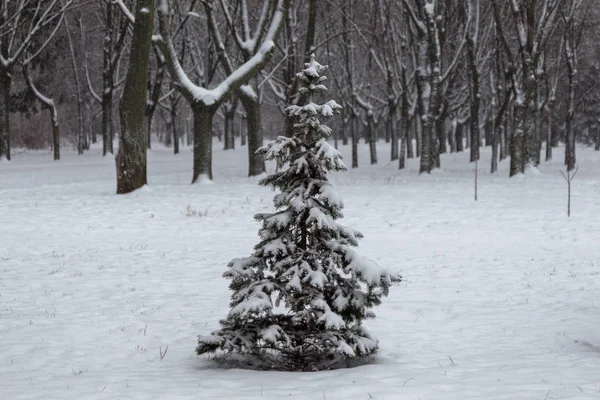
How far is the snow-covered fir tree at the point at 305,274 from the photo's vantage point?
5.57 meters

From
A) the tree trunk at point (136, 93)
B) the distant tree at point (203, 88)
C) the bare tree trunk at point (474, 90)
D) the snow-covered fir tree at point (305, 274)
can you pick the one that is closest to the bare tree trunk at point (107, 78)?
the distant tree at point (203, 88)

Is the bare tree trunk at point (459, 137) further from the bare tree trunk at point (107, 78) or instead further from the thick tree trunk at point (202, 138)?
the thick tree trunk at point (202, 138)

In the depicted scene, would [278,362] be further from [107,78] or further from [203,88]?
[107,78]

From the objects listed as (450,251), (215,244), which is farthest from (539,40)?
(215,244)

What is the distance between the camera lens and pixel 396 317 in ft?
25.1

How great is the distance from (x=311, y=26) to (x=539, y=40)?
321 inches

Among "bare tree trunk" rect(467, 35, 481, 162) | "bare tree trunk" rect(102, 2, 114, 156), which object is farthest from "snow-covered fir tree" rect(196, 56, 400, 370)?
"bare tree trunk" rect(102, 2, 114, 156)

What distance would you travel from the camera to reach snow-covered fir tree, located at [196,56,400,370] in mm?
5566

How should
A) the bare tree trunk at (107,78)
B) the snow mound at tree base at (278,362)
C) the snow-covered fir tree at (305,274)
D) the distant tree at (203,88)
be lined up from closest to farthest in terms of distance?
the snow-covered fir tree at (305,274), the snow mound at tree base at (278,362), the distant tree at (203,88), the bare tree trunk at (107,78)

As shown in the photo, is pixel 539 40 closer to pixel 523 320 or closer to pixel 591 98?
pixel 523 320

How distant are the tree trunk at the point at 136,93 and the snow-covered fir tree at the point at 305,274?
12120 millimetres

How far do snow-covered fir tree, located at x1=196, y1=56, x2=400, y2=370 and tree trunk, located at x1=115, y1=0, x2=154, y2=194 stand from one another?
477 inches

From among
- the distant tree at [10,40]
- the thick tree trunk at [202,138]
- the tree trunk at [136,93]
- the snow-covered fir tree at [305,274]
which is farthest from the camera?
the distant tree at [10,40]

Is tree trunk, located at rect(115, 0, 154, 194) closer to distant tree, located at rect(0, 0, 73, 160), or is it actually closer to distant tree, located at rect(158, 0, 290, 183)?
distant tree, located at rect(158, 0, 290, 183)
